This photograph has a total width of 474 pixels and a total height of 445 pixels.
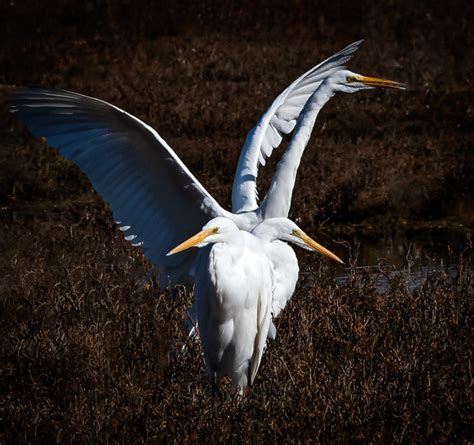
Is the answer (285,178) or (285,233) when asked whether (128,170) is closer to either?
(285,178)

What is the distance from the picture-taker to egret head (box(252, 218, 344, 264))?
4531 mm

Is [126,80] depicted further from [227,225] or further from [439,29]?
[227,225]

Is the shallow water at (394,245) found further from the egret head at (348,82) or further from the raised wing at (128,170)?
the raised wing at (128,170)

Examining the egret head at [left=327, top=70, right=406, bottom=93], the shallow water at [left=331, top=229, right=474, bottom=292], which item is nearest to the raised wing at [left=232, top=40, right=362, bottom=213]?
the egret head at [left=327, top=70, right=406, bottom=93]

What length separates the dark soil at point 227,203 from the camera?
12.7 feet

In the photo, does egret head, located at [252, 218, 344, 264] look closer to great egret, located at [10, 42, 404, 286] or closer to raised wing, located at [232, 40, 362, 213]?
→ great egret, located at [10, 42, 404, 286]

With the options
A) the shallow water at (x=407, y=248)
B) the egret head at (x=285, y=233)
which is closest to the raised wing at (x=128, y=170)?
the egret head at (x=285, y=233)

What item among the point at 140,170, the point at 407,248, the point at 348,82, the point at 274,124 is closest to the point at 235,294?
the point at 140,170

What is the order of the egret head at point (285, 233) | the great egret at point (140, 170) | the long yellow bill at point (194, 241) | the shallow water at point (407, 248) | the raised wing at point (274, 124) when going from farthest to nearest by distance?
the shallow water at point (407, 248)
the raised wing at point (274, 124)
the great egret at point (140, 170)
the egret head at point (285, 233)
the long yellow bill at point (194, 241)

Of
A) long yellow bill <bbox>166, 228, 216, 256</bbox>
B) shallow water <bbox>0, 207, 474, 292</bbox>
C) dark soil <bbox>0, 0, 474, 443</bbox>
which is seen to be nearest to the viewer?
dark soil <bbox>0, 0, 474, 443</bbox>

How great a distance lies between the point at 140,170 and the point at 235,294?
1067mm

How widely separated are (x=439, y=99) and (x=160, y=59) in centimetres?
400

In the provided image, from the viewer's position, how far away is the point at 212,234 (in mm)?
4273

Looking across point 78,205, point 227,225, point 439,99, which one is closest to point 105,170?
point 227,225
